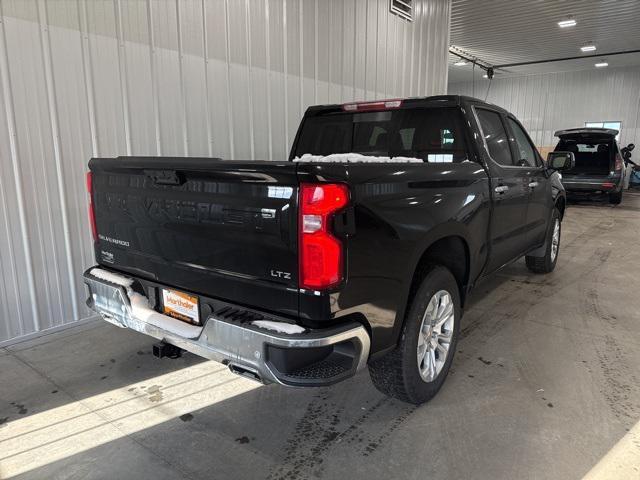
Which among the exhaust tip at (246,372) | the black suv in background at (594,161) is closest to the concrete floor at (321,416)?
the exhaust tip at (246,372)

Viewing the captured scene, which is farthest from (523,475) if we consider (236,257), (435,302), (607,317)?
(607,317)

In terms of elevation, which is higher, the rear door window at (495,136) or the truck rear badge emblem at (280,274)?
the rear door window at (495,136)

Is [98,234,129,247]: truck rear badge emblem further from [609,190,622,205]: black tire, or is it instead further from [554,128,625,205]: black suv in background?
[609,190,622,205]: black tire

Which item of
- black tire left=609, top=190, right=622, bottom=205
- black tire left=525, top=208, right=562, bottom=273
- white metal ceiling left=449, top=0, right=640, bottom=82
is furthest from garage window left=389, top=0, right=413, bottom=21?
black tire left=609, top=190, right=622, bottom=205

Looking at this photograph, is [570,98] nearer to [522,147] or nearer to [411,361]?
[522,147]

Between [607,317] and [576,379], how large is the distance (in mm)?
1428

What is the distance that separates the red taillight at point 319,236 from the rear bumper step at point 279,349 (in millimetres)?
212

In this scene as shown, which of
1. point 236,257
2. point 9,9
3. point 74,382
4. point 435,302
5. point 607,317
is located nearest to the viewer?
point 236,257

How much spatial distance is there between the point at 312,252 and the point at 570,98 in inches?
802

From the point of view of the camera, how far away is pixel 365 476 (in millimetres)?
2029

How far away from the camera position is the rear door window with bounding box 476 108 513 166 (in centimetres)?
319

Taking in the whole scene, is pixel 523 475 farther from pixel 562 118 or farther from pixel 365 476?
pixel 562 118

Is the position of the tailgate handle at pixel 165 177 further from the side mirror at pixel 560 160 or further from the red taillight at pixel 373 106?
the side mirror at pixel 560 160

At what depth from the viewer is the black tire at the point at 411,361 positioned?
2285 millimetres
